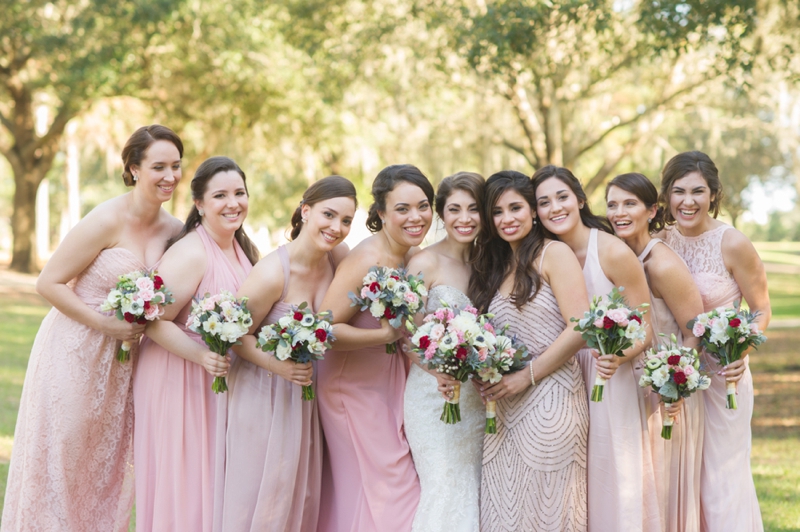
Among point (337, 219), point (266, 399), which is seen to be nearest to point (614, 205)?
point (337, 219)

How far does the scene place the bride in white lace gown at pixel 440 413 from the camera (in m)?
4.94

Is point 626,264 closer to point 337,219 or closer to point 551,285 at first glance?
point 551,285

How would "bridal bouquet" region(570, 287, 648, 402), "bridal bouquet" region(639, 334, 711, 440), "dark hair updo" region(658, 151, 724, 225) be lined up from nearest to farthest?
1. "bridal bouquet" region(570, 287, 648, 402)
2. "bridal bouquet" region(639, 334, 711, 440)
3. "dark hair updo" region(658, 151, 724, 225)

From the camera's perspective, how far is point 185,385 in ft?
17.6

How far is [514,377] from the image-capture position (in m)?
4.79

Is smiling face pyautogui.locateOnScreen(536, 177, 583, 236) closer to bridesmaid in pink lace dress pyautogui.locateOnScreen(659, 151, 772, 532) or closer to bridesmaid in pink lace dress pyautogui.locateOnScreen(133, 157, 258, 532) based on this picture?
bridesmaid in pink lace dress pyautogui.locateOnScreen(659, 151, 772, 532)

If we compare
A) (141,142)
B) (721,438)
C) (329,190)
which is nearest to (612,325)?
(721,438)

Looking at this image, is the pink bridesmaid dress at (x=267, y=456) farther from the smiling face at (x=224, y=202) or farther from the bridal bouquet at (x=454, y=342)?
the bridal bouquet at (x=454, y=342)

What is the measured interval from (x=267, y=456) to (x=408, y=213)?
193 centimetres

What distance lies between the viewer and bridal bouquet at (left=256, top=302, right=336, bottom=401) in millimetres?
4738

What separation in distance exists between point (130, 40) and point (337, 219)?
1659 cm

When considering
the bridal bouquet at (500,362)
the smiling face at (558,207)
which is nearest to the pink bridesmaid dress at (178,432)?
the bridal bouquet at (500,362)

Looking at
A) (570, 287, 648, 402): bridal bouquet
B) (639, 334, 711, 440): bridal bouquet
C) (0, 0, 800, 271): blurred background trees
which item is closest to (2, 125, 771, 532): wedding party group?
(639, 334, 711, 440): bridal bouquet
